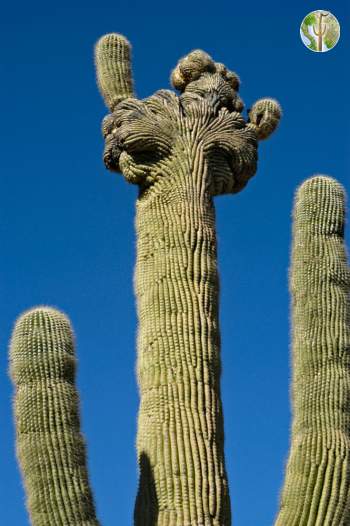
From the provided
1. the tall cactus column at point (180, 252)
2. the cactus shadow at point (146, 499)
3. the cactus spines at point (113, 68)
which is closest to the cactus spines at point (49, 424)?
the cactus shadow at point (146, 499)

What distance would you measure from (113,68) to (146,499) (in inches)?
137

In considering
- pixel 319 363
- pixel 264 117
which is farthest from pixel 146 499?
pixel 264 117

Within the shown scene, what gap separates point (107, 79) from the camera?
34.0 feet

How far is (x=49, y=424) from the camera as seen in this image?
8.05 m

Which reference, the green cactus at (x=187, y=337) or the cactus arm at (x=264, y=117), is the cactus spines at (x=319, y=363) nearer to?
the green cactus at (x=187, y=337)

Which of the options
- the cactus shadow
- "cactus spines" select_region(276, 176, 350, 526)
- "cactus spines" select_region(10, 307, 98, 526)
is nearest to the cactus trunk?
the cactus shadow

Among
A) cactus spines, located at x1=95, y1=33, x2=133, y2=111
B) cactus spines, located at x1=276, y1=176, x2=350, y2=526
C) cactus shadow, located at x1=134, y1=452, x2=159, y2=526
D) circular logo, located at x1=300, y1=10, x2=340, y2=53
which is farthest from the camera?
Answer: circular logo, located at x1=300, y1=10, x2=340, y2=53

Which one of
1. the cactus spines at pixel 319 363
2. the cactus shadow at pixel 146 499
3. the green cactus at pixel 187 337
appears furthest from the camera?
the cactus spines at pixel 319 363

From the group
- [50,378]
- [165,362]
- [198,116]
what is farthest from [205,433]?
[198,116]

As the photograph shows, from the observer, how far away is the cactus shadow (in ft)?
27.8

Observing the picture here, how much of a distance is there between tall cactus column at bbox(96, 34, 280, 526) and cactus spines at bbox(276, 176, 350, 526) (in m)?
0.51

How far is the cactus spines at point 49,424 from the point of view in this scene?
311 inches

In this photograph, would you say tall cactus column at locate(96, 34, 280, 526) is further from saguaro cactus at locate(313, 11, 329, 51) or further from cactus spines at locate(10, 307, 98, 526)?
saguaro cactus at locate(313, 11, 329, 51)

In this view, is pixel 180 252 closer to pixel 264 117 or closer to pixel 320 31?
pixel 264 117
